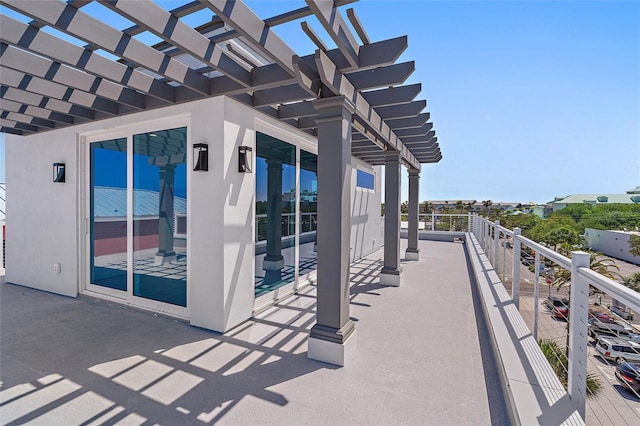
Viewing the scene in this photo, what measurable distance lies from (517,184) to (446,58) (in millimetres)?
112802

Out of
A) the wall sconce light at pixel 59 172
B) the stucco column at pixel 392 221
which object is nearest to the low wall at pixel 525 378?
the stucco column at pixel 392 221

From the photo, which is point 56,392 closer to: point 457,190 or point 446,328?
point 446,328

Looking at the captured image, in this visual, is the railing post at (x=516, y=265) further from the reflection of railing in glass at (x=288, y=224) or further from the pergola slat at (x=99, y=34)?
the pergola slat at (x=99, y=34)

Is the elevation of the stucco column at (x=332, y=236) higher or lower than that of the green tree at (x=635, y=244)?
higher

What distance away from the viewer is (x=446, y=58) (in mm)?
4828

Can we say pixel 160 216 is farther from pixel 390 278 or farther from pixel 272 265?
pixel 390 278

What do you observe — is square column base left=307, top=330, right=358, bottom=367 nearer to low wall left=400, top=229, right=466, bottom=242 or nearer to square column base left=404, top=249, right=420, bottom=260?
square column base left=404, top=249, right=420, bottom=260

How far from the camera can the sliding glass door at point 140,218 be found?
3.93 m

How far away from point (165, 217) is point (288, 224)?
1.86 metres

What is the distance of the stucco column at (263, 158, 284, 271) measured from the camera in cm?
449

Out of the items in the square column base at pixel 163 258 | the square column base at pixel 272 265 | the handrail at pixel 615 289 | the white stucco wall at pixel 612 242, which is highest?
the handrail at pixel 615 289

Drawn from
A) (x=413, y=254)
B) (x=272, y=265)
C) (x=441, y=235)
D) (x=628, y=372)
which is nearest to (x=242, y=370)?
(x=272, y=265)

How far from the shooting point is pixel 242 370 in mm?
2727

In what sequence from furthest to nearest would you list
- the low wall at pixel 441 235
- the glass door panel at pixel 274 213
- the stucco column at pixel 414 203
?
1. the low wall at pixel 441 235
2. the stucco column at pixel 414 203
3. the glass door panel at pixel 274 213
